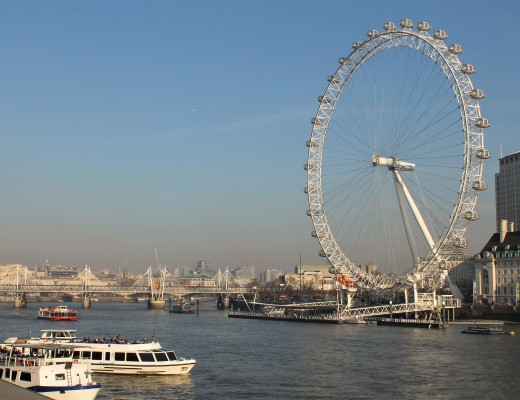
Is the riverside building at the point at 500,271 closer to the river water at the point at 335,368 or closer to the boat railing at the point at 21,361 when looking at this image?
the river water at the point at 335,368

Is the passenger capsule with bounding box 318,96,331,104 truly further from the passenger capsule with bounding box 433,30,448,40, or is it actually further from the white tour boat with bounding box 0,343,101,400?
the white tour boat with bounding box 0,343,101,400

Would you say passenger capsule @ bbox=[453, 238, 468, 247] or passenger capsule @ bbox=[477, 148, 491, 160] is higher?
passenger capsule @ bbox=[477, 148, 491, 160]

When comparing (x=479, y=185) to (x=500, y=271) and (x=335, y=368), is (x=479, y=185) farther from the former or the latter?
(x=335, y=368)

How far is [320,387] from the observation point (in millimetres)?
33812

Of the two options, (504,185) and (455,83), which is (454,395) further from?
(504,185)

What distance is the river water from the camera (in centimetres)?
3251

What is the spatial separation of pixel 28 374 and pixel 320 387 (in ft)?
38.5

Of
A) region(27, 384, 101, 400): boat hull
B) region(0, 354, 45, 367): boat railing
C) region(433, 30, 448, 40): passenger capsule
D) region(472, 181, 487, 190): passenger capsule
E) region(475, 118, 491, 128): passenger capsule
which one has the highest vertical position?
region(433, 30, 448, 40): passenger capsule

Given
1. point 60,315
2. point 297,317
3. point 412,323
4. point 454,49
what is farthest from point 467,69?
point 60,315

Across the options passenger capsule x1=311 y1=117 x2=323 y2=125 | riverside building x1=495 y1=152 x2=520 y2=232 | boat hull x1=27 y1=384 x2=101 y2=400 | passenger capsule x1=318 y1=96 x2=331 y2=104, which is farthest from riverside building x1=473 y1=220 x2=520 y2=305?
riverside building x1=495 y1=152 x2=520 y2=232

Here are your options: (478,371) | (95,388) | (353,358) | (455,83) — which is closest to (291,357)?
(353,358)

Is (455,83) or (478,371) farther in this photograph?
(455,83)

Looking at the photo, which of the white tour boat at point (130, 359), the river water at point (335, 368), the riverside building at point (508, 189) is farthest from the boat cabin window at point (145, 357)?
the riverside building at point (508, 189)

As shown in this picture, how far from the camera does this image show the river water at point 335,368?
32.5 m
